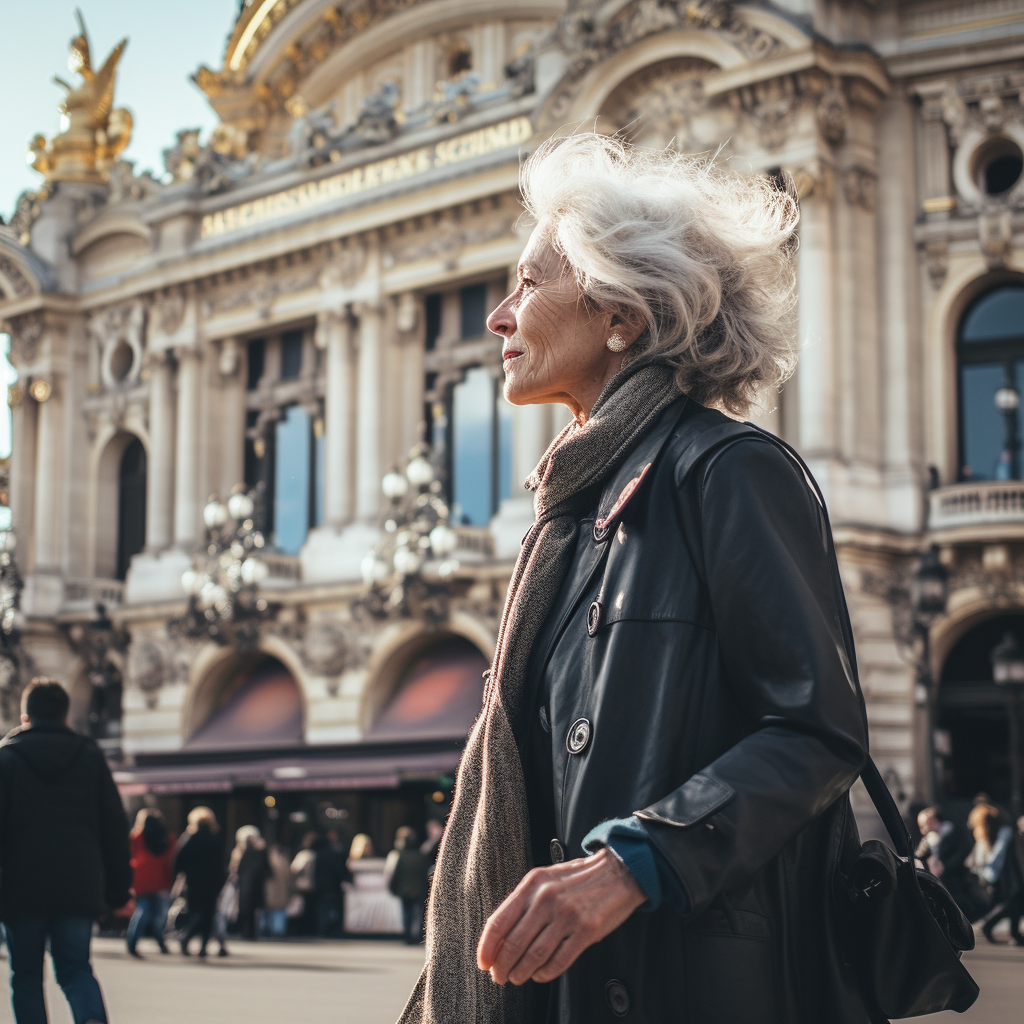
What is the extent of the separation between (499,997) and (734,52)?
2248 centimetres

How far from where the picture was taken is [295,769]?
26484mm

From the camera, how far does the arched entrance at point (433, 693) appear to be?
1033 inches

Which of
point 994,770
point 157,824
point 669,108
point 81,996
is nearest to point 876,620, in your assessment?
point 994,770

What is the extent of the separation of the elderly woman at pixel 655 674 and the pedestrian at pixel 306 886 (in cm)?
2035

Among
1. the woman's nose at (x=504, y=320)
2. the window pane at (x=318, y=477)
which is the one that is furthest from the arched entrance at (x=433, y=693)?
the woman's nose at (x=504, y=320)

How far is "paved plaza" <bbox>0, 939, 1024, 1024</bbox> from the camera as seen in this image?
1052cm

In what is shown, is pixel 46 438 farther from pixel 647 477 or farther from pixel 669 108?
pixel 647 477

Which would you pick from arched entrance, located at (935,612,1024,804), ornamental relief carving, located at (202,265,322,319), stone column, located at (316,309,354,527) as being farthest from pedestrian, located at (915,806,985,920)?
ornamental relief carving, located at (202,265,322,319)

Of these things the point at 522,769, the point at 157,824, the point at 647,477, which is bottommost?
the point at 157,824

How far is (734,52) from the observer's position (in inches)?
923

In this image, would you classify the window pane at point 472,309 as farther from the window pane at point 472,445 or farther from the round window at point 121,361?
the round window at point 121,361

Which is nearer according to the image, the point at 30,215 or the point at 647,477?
the point at 647,477

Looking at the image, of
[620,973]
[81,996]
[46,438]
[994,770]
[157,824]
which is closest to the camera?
[620,973]

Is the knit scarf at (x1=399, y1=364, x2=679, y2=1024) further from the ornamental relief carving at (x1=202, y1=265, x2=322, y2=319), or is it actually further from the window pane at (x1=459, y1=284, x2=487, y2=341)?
the ornamental relief carving at (x1=202, y1=265, x2=322, y2=319)
